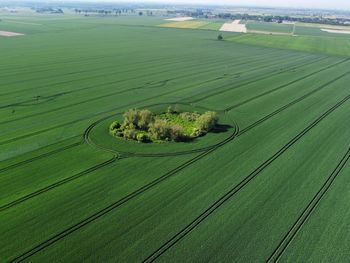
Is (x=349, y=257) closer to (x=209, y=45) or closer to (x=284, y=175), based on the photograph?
(x=284, y=175)

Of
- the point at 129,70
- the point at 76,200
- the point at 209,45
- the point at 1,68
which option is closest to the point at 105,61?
the point at 129,70

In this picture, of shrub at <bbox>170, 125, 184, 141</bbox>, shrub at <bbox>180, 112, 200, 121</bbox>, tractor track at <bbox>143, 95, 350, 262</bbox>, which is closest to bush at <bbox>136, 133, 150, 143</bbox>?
shrub at <bbox>170, 125, 184, 141</bbox>

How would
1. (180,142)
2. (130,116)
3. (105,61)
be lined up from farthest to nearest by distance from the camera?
(105,61)
(130,116)
(180,142)

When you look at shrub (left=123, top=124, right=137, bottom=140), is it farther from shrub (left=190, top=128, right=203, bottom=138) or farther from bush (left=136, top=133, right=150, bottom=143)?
shrub (left=190, top=128, right=203, bottom=138)

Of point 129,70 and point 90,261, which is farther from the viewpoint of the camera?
point 129,70

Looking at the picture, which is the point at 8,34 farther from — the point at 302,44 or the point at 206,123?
the point at 206,123

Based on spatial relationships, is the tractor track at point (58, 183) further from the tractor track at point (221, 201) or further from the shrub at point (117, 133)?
the tractor track at point (221, 201)

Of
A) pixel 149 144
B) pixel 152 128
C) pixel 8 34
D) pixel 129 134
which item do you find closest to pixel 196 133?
pixel 152 128
